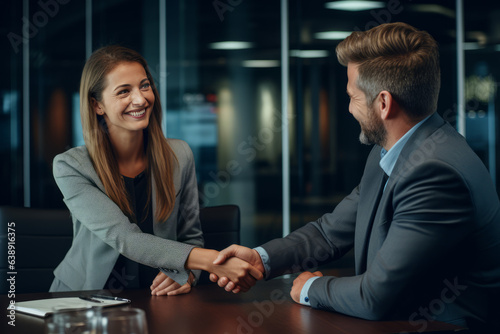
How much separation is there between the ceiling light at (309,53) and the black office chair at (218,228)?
289cm

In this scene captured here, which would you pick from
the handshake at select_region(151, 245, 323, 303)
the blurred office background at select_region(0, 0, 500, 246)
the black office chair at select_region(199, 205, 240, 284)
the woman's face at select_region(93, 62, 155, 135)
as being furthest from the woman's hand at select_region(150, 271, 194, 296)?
the blurred office background at select_region(0, 0, 500, 246)

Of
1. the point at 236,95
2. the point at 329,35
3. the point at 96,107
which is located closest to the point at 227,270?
the point at 96,107

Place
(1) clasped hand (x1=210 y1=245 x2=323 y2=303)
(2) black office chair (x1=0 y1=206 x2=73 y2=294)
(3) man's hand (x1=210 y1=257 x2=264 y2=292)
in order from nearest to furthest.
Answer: (1) clasped hand (x1=210 y1=245 x2=323 y2=303) → (3) man's hand (x1=210 y1=257 x2=264 y2=292) → (2) black office chair (x1=0 y1=206 x2=73 y2=294)

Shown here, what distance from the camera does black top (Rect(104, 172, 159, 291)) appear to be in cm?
214

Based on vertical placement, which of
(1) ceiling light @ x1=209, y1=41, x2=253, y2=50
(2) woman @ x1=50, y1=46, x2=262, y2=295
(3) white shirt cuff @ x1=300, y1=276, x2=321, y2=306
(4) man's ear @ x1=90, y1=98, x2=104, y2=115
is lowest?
(3) white shirt cuff @ x1=300, y1=276, x2=321, y2=306

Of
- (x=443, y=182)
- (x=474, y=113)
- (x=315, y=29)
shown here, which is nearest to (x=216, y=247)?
(x=443, y=182)

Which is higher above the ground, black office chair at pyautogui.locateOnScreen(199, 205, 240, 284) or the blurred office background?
the blurred office background

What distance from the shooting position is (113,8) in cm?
490

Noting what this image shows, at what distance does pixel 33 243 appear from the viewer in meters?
2.15

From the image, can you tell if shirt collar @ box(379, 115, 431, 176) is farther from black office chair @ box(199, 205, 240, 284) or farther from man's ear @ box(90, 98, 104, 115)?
man's ear @ box(90, 98, 104, 115)

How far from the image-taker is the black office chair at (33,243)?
82.7 inches

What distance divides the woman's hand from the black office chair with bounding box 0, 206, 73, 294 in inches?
24.5

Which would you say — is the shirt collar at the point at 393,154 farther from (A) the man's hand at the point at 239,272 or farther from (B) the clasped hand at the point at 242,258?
(A) the man's hand at the point at 239,272

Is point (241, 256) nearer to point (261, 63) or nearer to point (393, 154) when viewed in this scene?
point (393, 154)
